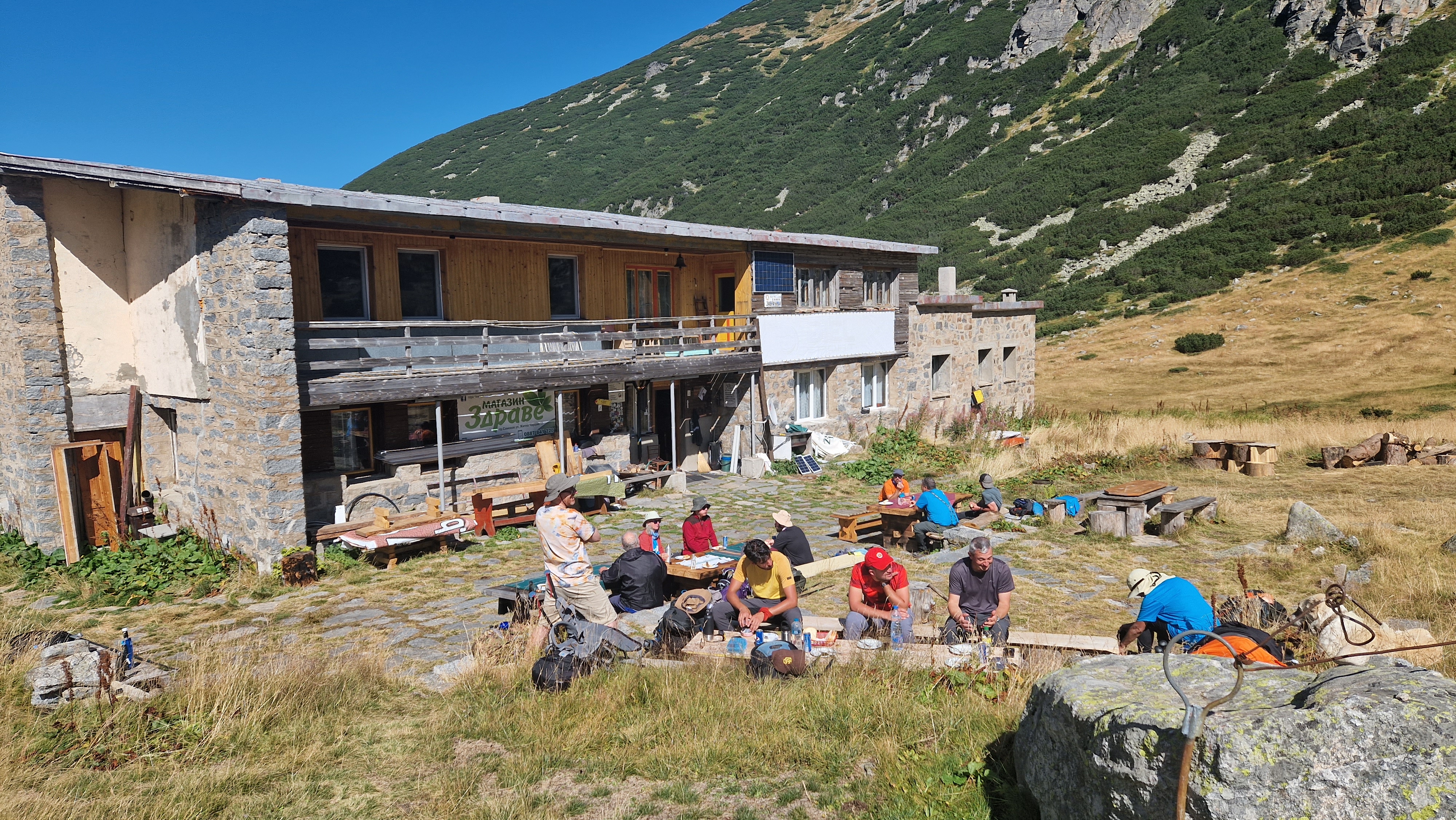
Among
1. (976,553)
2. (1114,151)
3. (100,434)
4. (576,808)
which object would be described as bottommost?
(576,808)

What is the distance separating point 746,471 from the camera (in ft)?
64.1

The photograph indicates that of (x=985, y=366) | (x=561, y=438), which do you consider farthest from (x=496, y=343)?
(x=985, y=366)

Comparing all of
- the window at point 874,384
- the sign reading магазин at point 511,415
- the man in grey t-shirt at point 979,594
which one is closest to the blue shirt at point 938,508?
the man in grey t-shirt at point 979,594

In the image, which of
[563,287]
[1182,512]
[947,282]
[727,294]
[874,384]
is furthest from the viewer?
[947,282]

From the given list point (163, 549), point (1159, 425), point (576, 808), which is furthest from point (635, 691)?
point (1159, 425)

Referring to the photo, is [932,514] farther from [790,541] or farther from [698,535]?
→ [698,535]

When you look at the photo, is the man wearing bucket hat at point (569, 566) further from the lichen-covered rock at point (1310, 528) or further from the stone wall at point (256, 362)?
the lichen-covered rock at point (1310, 528)

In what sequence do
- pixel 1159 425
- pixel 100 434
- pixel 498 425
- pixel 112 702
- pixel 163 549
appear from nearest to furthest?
pixel 112 702, pixel 163 549, pixel 100 434, pixel 498 425, pixel 1159 425

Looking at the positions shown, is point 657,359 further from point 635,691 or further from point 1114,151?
point 1114,151

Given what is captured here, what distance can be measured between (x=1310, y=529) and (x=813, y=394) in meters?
11.6

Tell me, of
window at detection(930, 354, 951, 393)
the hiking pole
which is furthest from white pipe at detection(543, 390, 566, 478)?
the hiking pole

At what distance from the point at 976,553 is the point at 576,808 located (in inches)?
171

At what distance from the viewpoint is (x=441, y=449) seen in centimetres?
1449

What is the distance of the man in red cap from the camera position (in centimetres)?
802
